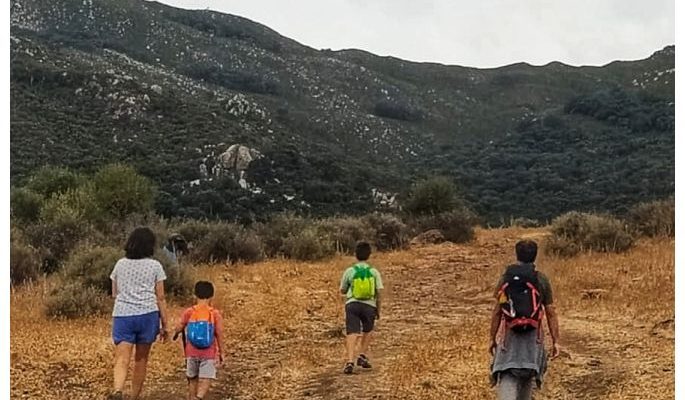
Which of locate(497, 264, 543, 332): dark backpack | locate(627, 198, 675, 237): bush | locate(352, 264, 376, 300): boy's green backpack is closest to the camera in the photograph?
locate(497, 264, 543, 332): dark backpack

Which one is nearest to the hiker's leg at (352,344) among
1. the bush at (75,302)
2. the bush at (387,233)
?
the bush at (75,302)

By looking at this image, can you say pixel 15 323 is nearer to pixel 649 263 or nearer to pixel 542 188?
pixel 649 263

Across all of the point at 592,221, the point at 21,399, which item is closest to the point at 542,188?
the point at 592,221

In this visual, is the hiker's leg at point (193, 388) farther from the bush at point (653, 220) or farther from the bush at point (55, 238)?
the bush at point (653, 220)

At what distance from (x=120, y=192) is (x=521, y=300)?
66.0 ft

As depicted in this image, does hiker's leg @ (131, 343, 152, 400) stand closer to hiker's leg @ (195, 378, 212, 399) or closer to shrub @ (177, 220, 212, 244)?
hiker's leg @ (195, 378, 212, 399)

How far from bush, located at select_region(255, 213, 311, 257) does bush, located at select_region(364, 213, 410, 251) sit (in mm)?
1834

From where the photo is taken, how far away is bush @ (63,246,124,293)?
12.7 m

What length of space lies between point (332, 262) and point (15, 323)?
893 cm

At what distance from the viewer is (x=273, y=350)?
9.97m

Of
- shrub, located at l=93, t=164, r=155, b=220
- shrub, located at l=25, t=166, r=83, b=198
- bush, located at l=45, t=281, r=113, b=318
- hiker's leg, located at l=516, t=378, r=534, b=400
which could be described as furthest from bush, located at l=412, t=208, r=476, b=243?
hiker's leg, located at l=516, t=378, r=534, b=400

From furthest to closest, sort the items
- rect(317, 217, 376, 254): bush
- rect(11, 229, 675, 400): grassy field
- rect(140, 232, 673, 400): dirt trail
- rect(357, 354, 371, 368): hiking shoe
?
rect(317, 217, 376, 254): bush < rect(357, 354, 371, 368): hiking shoe < rect(11, 229, 675, 400): grassy field < rect(140, 232, 673, 400): dirt trail

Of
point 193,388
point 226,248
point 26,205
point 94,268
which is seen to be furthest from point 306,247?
point 193,388

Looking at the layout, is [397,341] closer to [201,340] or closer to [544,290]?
[201,340]
